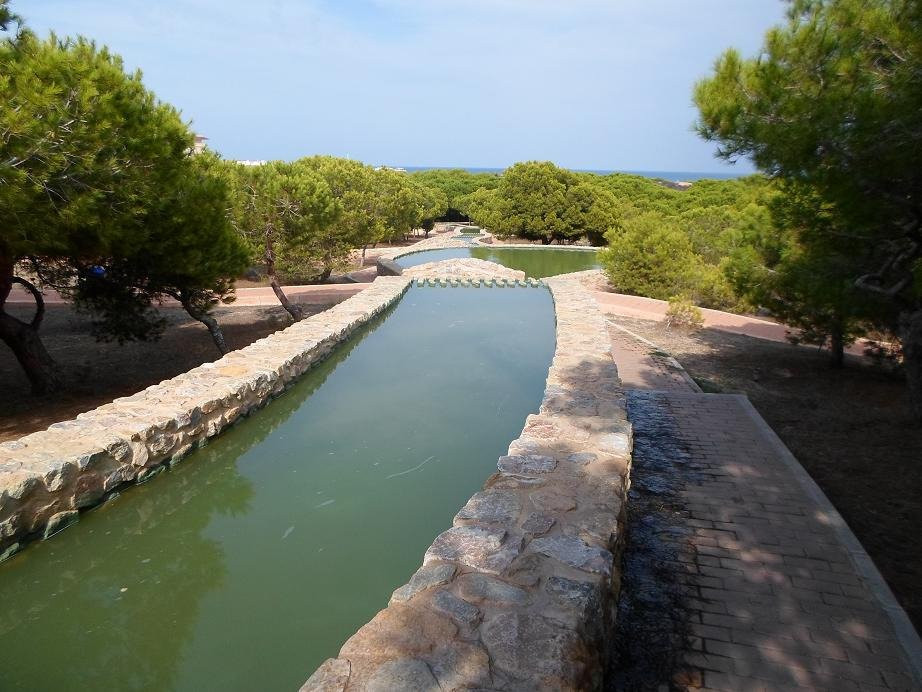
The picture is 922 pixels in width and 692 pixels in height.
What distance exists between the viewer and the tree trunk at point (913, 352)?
6.40 m

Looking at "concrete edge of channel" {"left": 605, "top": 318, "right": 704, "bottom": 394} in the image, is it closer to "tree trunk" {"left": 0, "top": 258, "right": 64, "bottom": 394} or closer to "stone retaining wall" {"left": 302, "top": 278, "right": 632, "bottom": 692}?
"stone retaining wall" {"left": 302, "top": 278, "right": 632, "bottom": 692}

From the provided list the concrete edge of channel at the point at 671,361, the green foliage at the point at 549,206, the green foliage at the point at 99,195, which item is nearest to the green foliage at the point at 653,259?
the concrete edge of channel at the point at 671,361

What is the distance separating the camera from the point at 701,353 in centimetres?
1066

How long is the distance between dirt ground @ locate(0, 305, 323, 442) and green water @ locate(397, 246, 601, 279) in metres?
9.78

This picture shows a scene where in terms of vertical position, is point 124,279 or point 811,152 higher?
point 811,152

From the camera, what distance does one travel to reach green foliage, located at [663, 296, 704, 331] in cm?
1262

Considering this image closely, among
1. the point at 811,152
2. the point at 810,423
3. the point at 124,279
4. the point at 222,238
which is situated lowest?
the point at 810,423

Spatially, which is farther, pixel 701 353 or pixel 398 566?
pixel 701 353

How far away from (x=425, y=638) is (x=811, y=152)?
4.71 metres

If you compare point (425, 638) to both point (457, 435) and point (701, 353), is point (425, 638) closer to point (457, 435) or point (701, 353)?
point (457, 435)

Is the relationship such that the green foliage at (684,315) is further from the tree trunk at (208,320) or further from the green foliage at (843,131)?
the tree trunk at (208,320)

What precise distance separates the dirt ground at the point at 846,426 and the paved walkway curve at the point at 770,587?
17.5 inches

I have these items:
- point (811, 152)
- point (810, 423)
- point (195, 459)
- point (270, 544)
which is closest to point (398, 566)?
point (270, 544)

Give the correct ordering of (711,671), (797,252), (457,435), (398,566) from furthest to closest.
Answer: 1. (797,252)
2. (457,435)
3. (398,566)
4. (711,671)
